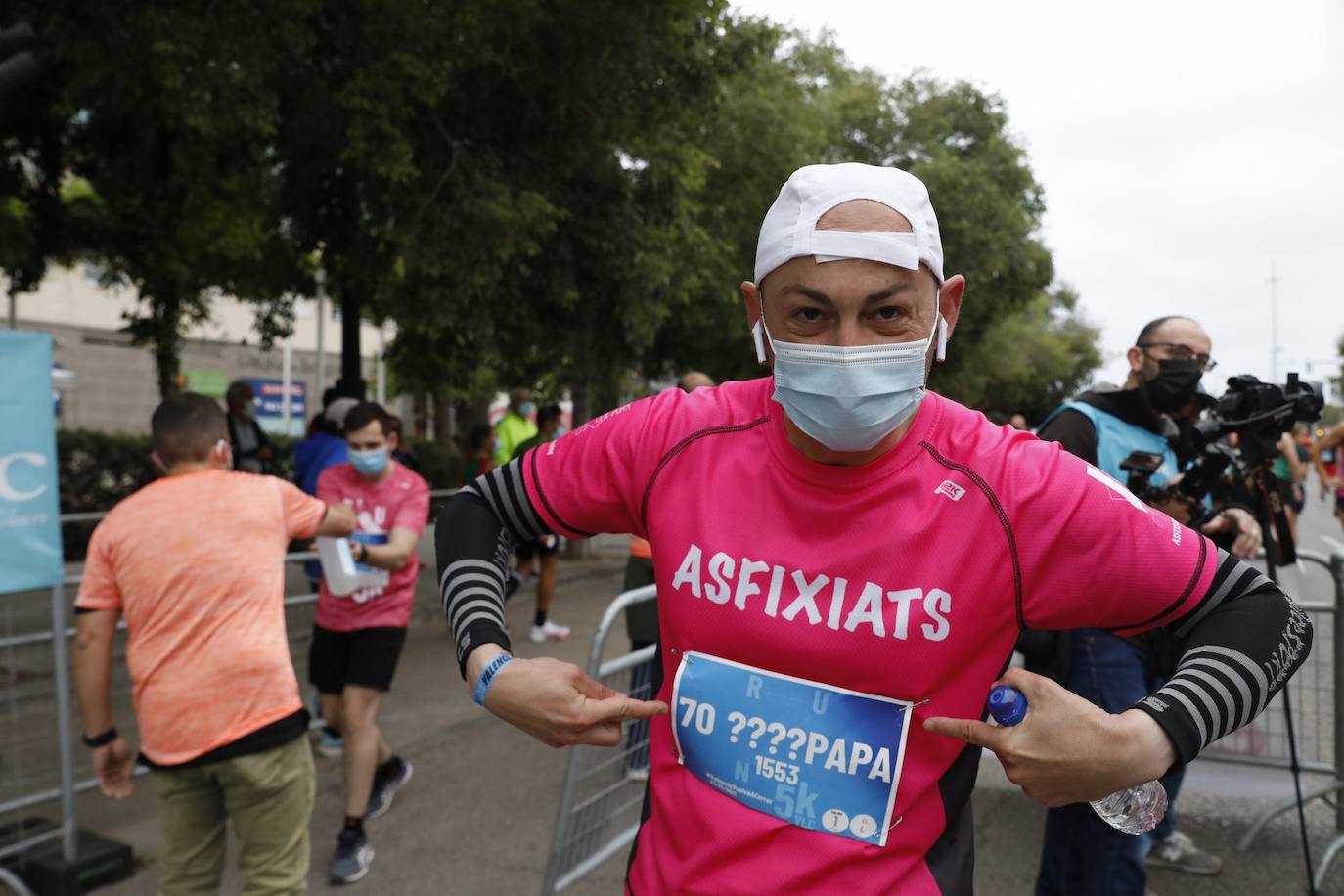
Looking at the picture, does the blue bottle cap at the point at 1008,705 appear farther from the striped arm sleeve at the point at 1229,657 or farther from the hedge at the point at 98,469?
the hedge at the point at 98,469

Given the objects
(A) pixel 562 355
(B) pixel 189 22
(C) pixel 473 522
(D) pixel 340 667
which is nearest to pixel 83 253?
(A) pixel 562 355

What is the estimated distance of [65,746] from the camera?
4.27 meters

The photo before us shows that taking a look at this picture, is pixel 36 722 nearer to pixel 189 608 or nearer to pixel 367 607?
pixel 367 607

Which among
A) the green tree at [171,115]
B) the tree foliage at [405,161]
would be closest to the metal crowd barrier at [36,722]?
the green tree at [171,115]

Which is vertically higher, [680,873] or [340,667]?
[680,873]

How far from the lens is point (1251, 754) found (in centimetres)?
506

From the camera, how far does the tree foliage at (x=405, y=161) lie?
22.4 feet

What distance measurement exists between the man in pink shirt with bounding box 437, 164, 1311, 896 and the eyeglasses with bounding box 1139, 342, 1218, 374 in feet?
7.76

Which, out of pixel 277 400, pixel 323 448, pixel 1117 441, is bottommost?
pixel 277 400

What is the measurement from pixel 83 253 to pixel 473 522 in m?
12.4

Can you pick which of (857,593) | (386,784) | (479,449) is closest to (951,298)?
(857,593)

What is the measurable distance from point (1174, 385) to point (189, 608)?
3394mm

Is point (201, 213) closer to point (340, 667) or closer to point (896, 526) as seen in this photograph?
point (340, 667)

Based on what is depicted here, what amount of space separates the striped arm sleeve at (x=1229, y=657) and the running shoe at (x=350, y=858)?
3.84m
